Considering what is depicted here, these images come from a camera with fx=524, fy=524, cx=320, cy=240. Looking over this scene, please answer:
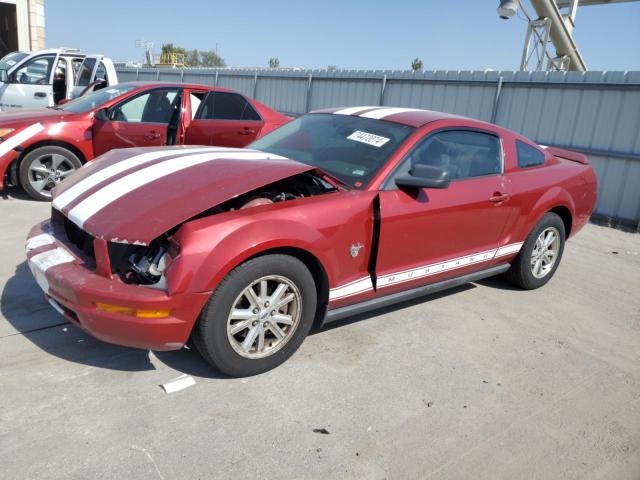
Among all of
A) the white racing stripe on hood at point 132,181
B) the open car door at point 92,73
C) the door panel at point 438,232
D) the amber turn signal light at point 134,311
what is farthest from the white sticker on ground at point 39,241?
the open car door at point 92,73

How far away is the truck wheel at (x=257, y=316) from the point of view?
2709 mm

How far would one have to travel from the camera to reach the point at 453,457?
8.25 ft

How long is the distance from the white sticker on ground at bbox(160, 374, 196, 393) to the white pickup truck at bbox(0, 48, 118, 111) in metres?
8.19

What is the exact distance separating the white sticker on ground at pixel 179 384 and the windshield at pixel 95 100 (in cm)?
506

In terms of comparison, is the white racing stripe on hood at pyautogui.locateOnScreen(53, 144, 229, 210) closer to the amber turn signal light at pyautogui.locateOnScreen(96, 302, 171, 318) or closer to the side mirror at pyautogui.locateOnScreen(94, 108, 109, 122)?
the amber turn signal light at pyautogui.locateOnScreen(96, 302, 171, 318)

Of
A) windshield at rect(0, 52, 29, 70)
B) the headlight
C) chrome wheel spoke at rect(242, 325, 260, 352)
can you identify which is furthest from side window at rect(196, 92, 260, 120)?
windshield at rect(0, 52, 29, 70)

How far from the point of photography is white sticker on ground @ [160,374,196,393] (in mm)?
2821

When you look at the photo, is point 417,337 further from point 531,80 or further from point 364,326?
point 531,80

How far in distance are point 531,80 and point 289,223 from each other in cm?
772

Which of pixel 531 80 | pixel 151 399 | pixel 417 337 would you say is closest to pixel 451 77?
pixel 531 80

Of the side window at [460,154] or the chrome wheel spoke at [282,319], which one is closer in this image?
the chrome wheel spoke at [282,319]

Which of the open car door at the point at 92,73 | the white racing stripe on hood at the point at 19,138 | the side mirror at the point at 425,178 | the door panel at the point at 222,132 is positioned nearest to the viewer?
the side mirror at the point at 425,178


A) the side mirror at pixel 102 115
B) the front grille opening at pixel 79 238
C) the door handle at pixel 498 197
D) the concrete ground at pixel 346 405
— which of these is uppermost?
the side mirror at pixel 102 115

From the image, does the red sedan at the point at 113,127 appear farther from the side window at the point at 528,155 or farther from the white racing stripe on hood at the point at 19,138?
the side window at the point at 528,155
